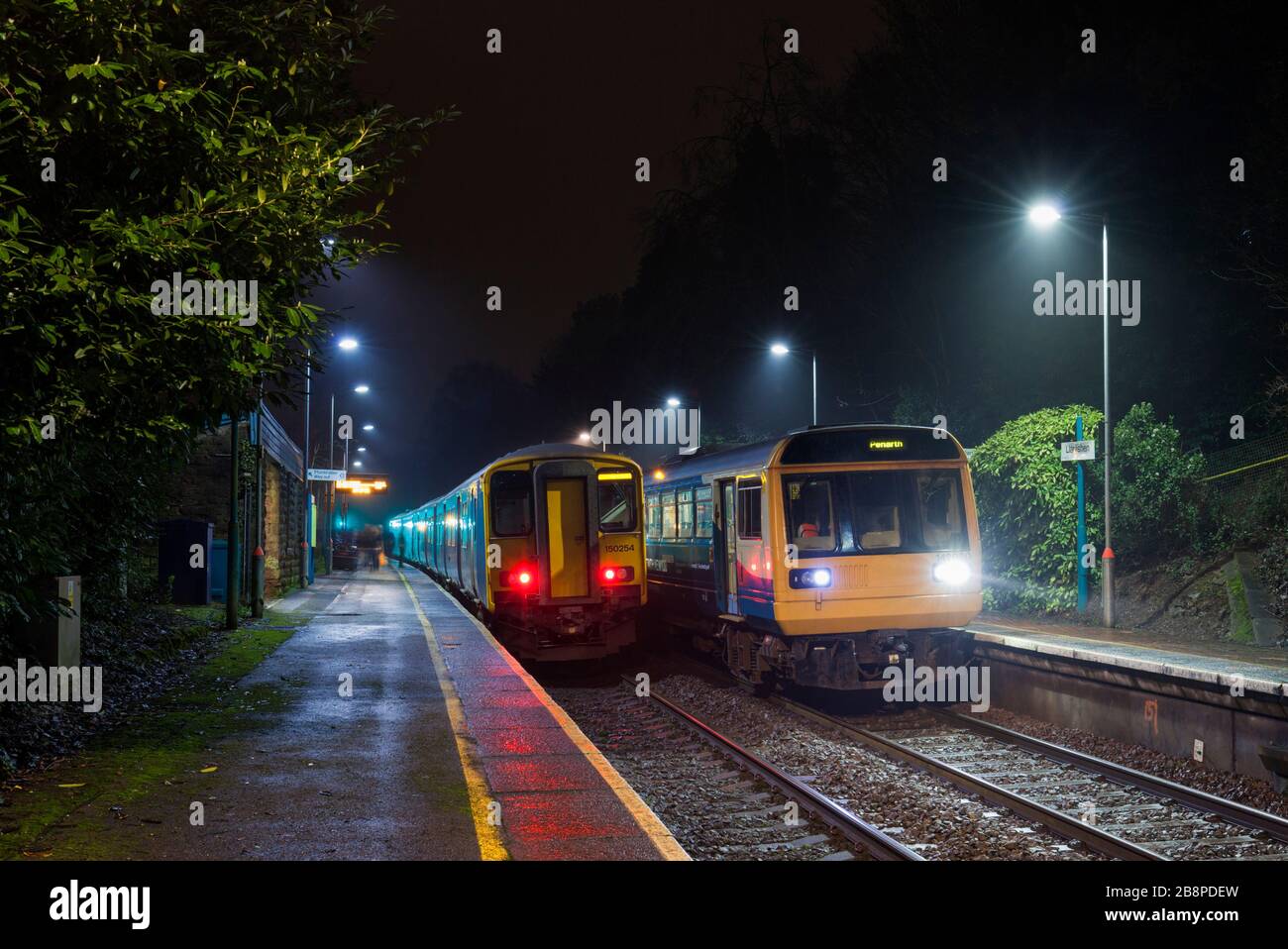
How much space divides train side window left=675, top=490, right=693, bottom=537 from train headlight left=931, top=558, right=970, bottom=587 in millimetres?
4979

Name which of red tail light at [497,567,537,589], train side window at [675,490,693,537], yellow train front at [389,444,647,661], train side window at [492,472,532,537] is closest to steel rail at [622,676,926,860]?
yellow train front at [389,444,647,661]

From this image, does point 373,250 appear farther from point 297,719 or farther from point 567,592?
point 567,592

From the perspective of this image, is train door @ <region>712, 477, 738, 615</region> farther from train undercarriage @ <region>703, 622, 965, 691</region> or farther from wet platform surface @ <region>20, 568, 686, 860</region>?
wet platform surface @ <region>20, 568, 686, 860</region>

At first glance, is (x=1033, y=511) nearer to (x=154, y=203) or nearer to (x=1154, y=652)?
(x=1154, y=652)

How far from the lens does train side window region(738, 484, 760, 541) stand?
14.3 m

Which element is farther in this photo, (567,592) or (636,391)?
(636,391)

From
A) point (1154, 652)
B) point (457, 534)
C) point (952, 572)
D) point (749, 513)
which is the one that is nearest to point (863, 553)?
point (952, 572)

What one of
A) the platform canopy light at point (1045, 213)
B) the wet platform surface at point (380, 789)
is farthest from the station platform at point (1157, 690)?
the platform canopy light at point (1045, 213)

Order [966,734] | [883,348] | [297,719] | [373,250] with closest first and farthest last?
[373,250] < [297,719] < [966,734] < [883,348]

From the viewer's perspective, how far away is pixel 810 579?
1349 cm

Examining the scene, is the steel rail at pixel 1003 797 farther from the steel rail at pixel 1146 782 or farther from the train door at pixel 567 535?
the train door at pixel 567 535

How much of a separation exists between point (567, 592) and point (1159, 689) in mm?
8843

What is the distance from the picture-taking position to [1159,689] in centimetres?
1182
